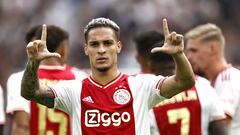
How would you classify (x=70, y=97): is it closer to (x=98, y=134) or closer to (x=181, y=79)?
(x=98, y=134)

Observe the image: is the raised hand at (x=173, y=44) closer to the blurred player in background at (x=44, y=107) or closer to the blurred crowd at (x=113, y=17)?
the blurred player in background at (x=44, y=107)

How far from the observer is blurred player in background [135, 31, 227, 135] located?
8.97 metres

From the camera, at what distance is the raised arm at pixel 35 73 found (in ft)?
24.6

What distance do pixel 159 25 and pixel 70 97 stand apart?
10404mm

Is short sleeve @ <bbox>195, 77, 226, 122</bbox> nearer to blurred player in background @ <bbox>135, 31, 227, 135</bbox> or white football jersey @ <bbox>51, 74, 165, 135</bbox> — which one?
blurred player in background @ <bbox>135, 31, 227, 135</bbox>

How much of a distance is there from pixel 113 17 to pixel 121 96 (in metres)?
10.6

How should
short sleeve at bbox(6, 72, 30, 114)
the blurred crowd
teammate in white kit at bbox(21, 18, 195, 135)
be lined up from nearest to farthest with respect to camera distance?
teammate in white kit at bbox(21, 18, 195, 135)
short sleeve at bbox(6, 72, 30, 114)
the blurred crowd

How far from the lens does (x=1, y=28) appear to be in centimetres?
1838

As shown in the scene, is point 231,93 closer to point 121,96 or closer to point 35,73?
point 121,96

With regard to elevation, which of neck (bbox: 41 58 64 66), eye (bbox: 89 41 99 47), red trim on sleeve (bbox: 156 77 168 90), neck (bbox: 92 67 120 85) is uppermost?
neck (bbox: 41 58 64 66)

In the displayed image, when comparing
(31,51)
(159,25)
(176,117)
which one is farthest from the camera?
(159,25)

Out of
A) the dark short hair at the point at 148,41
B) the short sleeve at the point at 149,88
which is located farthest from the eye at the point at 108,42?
the dark short hair at the point at 148,41

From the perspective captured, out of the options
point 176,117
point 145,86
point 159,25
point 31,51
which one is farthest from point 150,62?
point 159,25

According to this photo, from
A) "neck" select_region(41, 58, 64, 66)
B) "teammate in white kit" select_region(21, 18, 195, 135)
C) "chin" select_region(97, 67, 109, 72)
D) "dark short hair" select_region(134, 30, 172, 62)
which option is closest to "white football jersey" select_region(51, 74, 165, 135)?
"teammate in white kit" select_region(21, 18, 195, 135)
